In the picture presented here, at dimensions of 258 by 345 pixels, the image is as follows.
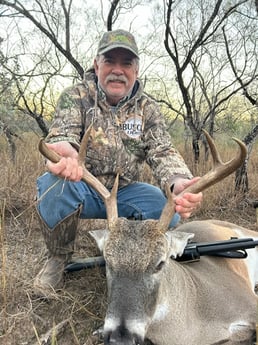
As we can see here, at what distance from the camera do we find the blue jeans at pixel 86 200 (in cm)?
373

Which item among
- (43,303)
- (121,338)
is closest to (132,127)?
(43,303)

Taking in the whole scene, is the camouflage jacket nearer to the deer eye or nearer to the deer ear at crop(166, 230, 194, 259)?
the deer ear at crop(166, 230, 194, 259)

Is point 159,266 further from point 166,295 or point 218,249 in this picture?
point 218,249

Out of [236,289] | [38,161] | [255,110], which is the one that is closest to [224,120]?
[255,110]

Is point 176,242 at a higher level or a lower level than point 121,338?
higher

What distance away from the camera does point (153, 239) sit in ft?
9.01

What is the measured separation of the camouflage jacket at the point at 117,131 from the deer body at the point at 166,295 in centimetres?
109

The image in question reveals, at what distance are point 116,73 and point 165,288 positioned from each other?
82.3 inches

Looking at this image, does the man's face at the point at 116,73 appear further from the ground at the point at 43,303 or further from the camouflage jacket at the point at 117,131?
the ground at the point at 43,303

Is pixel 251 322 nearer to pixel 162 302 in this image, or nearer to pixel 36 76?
pixel 162 302

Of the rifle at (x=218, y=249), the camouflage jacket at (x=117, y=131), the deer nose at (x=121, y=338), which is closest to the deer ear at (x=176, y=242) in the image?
the rifle at (x=218, y=249)

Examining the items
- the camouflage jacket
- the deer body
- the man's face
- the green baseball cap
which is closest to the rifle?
the deer body

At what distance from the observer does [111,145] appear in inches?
165

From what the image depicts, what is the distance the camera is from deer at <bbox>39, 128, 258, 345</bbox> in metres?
2.47
